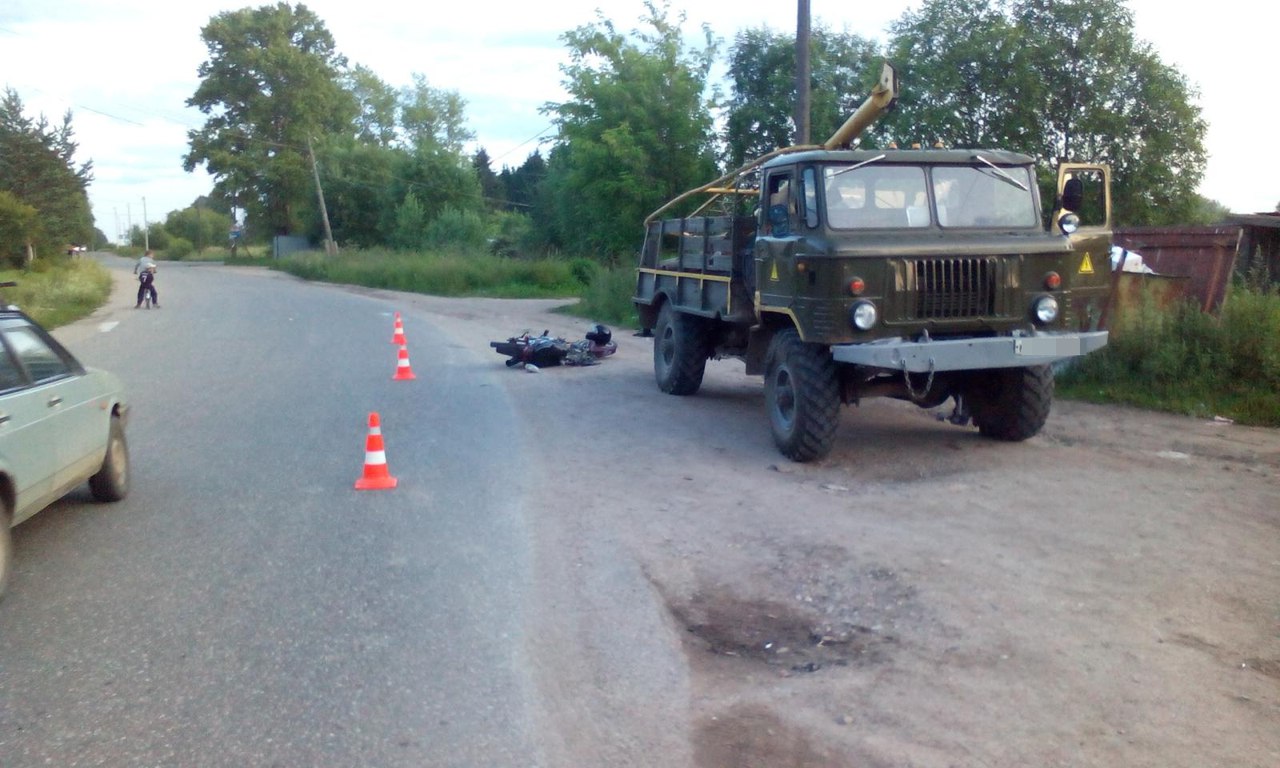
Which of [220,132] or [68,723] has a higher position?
[220,132]

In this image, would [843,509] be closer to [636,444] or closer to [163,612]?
[636,444]

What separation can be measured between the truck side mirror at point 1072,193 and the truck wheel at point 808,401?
2.43 m

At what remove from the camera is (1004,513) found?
7344 millimetres

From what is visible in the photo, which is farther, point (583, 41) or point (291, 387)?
point (583, 41)

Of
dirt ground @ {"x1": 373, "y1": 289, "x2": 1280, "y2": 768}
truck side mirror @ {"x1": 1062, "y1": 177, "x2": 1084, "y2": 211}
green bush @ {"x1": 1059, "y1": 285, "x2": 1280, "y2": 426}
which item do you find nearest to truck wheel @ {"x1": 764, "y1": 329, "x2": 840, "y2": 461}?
dirt ground @ {"x1": 373, "y1": 289, "x2": 1280, "y2": 768}

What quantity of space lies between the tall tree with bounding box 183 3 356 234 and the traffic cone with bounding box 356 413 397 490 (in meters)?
70.1

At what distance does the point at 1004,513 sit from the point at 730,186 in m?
6.66

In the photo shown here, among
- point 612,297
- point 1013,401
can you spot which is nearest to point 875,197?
point 1013,401

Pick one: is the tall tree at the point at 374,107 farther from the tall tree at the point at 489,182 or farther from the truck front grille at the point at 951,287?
the truck front grille at the point at 951,287

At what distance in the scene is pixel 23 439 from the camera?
6.04m

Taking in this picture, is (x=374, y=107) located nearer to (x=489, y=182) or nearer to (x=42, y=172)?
(x=489, y=182)

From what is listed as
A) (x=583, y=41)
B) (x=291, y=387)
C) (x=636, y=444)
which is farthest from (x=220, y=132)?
(x=636, y=444)

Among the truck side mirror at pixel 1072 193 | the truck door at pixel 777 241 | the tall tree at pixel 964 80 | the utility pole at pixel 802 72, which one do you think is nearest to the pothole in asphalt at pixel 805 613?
the truck door at pixel 777 241

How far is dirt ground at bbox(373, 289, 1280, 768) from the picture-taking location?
4.28 meters
